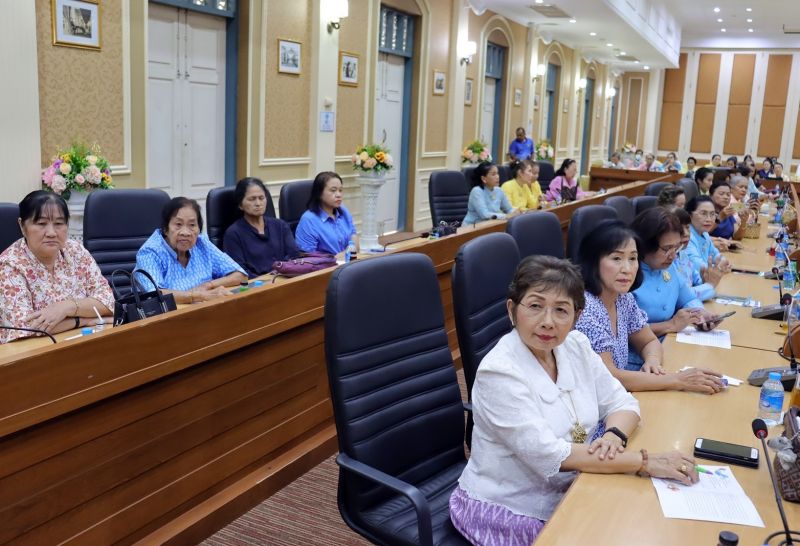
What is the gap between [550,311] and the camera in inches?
75.2

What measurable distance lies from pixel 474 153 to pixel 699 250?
6.08 meters

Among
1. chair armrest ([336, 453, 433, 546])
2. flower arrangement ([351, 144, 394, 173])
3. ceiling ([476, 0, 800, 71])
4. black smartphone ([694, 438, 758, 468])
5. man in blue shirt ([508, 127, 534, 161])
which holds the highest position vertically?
ceiling ([476, 0, 800, 71])

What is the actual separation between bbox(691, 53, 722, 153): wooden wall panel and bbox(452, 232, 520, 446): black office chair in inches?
795

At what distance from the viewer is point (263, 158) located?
6.62m

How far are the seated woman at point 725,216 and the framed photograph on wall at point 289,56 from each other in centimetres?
367

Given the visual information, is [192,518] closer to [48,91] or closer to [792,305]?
[792,305]

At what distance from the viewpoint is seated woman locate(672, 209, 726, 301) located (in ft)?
11.9

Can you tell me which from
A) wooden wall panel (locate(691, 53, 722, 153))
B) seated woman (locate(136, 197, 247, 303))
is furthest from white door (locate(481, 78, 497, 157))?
wooden wall panel (locate(691, 53, 722, 153))

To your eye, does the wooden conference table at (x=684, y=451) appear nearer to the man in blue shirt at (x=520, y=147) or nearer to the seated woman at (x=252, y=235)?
the seated woman at (x=252, y=235)

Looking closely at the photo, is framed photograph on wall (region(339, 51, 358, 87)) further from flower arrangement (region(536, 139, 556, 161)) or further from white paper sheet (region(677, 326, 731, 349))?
flower arrangement (region(536, 139, 556, 161))

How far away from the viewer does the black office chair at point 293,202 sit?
482 centimetres

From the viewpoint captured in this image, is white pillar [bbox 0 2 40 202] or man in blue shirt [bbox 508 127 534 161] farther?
man in blue shirt [bbox 508 127 534 161]

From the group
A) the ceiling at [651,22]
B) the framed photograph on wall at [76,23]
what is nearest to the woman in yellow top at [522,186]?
the ceiling at [651,22]

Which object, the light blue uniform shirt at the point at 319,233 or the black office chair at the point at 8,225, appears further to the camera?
the light blue uniform shirt at the point at 319,233
